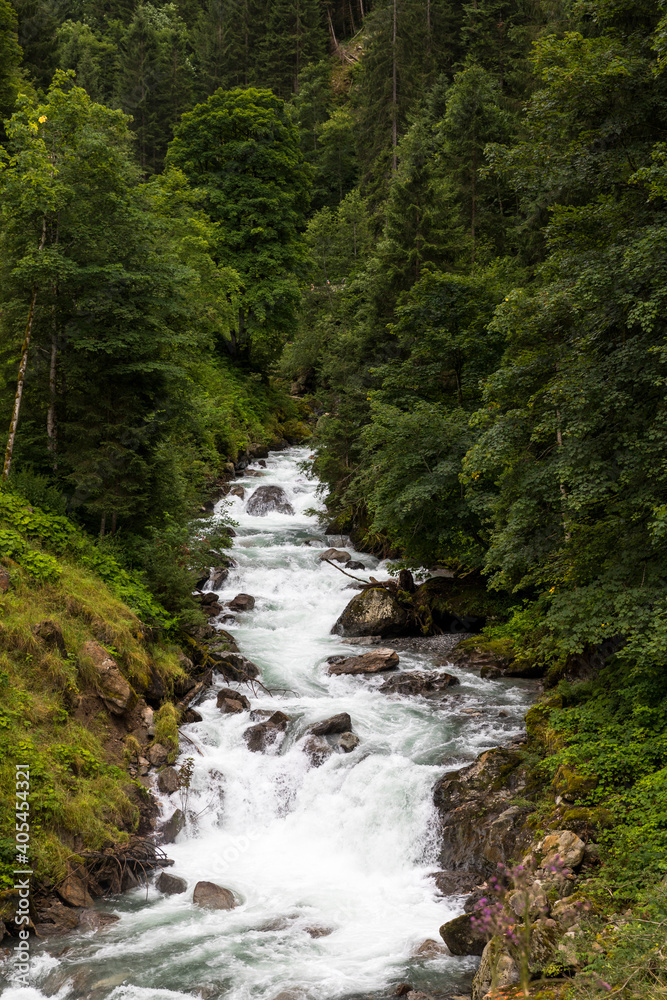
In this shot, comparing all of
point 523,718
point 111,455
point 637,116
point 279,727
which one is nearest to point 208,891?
point 279,727

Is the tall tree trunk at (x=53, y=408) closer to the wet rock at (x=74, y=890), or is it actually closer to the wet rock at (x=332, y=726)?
the wet rock at (x=332, y=726)

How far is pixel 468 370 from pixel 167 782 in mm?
12042

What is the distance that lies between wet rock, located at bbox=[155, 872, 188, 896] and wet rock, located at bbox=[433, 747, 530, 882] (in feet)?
11.1

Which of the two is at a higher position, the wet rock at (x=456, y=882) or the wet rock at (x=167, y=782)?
the wet rock at (x=167, y=782)

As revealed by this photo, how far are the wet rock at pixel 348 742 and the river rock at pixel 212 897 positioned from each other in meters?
2.99

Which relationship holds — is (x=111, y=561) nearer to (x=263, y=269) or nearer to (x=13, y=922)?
(x=13, y=922)

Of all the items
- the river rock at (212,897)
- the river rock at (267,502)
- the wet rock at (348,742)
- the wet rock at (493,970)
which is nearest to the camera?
the wet rock at (493,970)

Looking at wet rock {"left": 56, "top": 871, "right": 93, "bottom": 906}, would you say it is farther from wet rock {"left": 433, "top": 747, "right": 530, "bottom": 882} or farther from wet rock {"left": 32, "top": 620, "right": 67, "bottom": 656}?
wet rock {"left": 433, "top": 747, "right": 530, "bottom": 882}

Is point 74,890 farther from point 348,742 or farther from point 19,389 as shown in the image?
point 19,389

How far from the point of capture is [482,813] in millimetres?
9828

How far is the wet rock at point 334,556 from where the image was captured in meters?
20.5

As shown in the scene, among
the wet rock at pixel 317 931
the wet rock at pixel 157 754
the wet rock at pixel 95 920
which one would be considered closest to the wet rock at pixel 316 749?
the wet rock at pixel 157 754

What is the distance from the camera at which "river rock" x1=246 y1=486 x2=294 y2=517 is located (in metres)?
24.2

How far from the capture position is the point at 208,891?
30.3 feet
